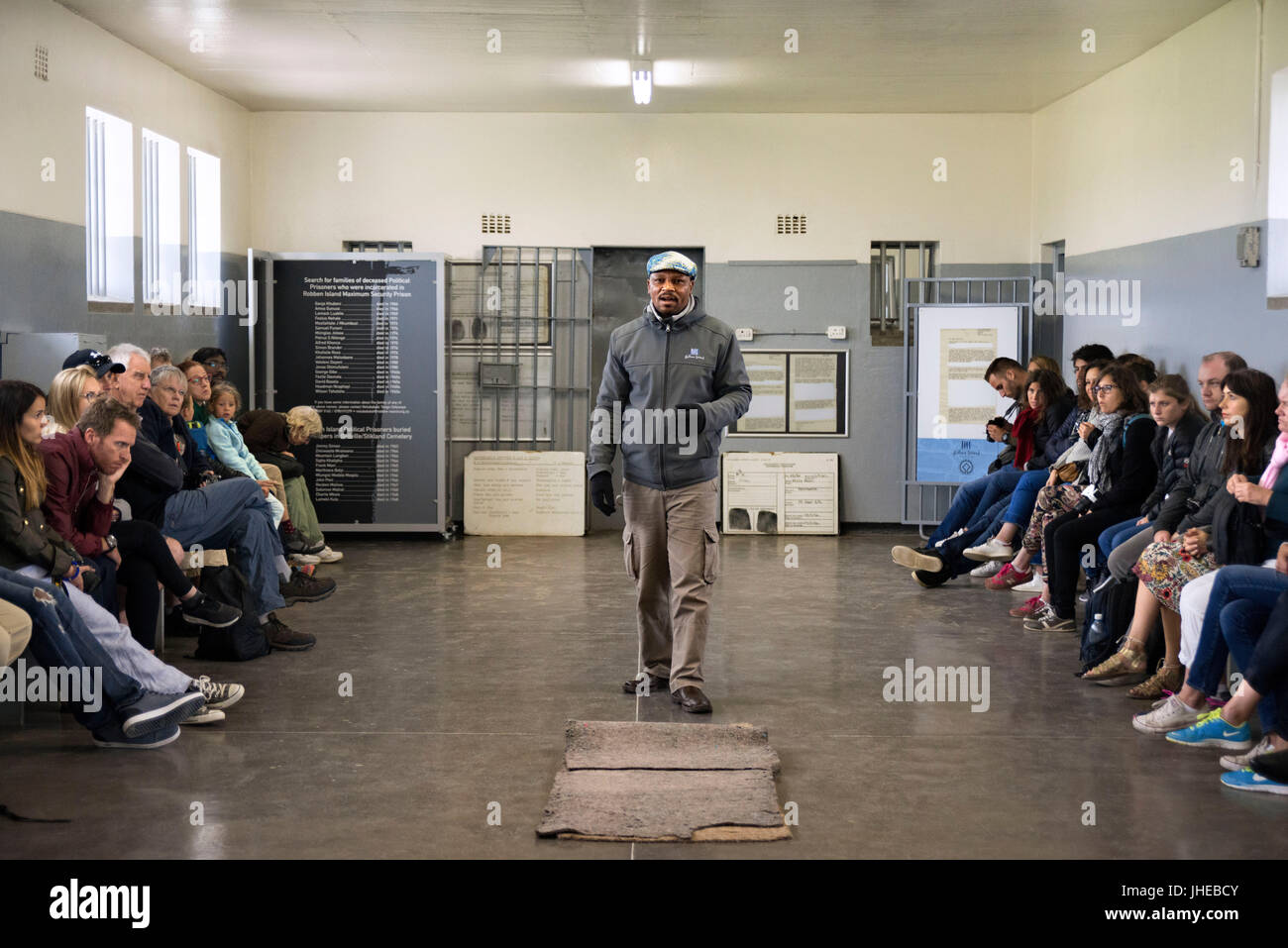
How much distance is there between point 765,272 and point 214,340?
14.7 feet

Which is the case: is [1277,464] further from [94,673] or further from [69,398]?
[69,398]

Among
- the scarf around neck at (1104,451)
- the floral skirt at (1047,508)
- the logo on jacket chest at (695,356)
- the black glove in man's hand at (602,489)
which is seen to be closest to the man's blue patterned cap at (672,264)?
the logo on jacket chest at (695,356)

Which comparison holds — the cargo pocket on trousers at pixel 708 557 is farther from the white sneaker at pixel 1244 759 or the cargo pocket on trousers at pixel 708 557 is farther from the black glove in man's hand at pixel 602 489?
the white sneaker at pixel 1244 759

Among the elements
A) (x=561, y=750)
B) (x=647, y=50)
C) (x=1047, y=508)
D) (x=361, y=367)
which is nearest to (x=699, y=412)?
(x=561, y=750)

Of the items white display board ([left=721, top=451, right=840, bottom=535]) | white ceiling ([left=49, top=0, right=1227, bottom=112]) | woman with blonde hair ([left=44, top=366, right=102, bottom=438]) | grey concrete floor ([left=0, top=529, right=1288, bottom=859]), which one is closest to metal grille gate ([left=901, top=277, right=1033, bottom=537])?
white display board ([left=721, top=451, right=840, bottom=535])

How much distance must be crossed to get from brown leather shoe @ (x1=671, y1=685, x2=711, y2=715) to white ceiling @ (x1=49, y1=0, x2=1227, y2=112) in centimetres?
411

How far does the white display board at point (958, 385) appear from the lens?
10586 millimetres

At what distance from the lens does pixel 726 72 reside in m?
9.29

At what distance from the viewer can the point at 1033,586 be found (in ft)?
25.7

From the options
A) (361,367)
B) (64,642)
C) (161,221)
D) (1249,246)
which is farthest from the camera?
(361,367)

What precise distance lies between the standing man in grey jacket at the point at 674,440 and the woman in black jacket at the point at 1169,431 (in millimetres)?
2167

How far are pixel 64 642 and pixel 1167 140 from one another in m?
6.81

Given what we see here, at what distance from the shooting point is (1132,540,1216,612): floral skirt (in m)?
5.16

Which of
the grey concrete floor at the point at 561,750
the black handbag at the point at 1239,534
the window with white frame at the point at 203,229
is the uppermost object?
the window with white frame at the point at 203,229
